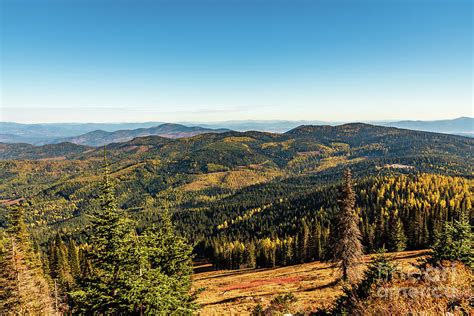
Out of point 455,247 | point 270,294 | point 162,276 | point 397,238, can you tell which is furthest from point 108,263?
point 397,238

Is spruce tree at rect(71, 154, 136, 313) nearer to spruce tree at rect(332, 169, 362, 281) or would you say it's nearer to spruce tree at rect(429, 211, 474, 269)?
spruce tree at rect(429, 211, 474, 269)

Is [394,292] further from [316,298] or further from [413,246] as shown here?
[413,246]

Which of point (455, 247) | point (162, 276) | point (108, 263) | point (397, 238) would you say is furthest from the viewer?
point (397, 238)

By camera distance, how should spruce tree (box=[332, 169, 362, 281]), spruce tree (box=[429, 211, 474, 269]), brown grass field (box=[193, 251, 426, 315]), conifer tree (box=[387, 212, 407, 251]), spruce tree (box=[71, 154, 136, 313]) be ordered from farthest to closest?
conifer tree (box=[387, 212, 407, 251]) < spruce tree (box=[332, 169, 362, 281]) < brown grass field (box=[193, 251, 426, 315]) < spruce tree (box=[429, 211, 474, 269]) < spruce tree (box=[71, 154, 136, 313])

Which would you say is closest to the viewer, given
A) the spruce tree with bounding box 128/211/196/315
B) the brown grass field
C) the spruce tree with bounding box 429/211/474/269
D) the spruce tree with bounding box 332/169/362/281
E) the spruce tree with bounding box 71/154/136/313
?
the spruce tree with bounding box 128/211/196/315

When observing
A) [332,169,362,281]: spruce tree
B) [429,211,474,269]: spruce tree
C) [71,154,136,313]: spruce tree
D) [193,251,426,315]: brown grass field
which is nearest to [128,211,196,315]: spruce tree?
[71,154,136,313]: spruce tree

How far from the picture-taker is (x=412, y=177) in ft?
568

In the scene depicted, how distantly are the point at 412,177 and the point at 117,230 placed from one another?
199517 millimetres

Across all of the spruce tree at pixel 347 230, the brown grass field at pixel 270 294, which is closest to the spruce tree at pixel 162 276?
the brown grass field at pixel 270 294

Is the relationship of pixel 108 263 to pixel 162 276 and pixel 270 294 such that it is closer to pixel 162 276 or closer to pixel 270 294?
pixel 162 276

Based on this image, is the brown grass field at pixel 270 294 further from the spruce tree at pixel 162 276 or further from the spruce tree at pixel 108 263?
the spruce tree at pixel 108 263

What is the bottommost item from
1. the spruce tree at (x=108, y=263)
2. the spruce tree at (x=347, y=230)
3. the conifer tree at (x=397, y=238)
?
the conifer tree at (x=397, y=238)

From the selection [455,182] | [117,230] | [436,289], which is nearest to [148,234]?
[117,230]

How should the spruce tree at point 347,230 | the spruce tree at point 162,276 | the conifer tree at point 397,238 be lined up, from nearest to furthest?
the spruce tree at point 162,276 → the spruce tree at point 347,230 → the conifer tree at point 397,238
